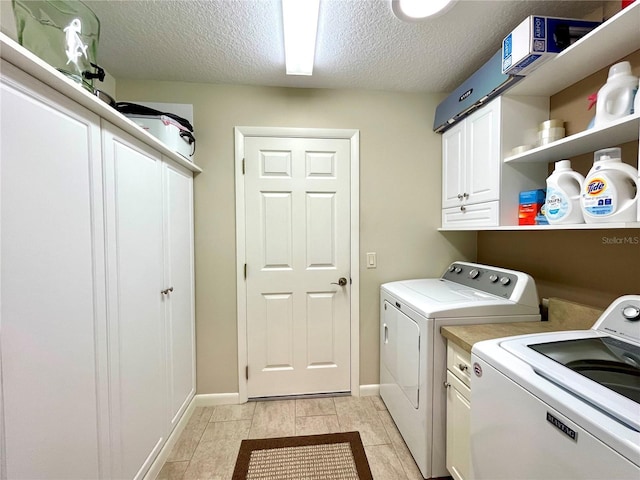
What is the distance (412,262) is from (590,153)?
119cm

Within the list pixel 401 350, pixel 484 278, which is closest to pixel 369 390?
pixel 401 350

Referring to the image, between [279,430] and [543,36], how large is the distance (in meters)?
2.56

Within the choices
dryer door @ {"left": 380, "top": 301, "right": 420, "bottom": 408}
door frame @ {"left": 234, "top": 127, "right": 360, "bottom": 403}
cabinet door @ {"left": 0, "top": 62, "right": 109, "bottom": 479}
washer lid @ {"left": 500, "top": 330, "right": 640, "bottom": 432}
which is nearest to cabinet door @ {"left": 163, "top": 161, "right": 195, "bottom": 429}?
door frame @ {"left": 234, "top": 127, "right": 360, "bottom": 403}

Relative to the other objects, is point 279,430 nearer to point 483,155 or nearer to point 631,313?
point 631,313

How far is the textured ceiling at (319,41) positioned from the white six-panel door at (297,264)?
20.0 inches

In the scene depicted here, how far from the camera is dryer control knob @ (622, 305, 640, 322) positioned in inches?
38.0

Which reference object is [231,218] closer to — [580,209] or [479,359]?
[479,359]

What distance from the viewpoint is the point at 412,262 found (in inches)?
82.7

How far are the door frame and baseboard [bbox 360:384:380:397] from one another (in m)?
0.04

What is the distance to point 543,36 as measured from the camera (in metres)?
1.11

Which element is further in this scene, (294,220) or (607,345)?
(294,220)

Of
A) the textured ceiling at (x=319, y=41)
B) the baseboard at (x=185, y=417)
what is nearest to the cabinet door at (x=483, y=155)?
the textured ceiling at (x=319, y=41)

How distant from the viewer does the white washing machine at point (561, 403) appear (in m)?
0.58

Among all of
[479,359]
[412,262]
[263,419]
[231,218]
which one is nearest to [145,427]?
[263,419]
